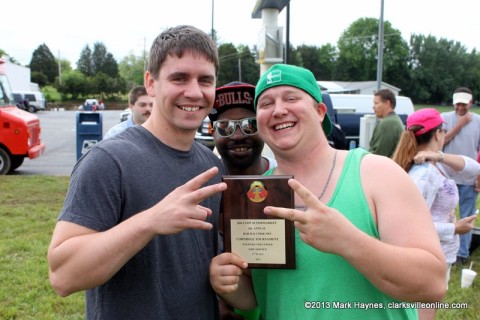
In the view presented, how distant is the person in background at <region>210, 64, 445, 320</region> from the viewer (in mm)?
1522

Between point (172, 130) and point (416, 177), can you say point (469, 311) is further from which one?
point (172, 130)

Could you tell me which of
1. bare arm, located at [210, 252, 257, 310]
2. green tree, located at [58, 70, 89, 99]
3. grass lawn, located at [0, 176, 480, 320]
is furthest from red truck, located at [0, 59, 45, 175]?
green tree, located at [58, 70, 89, 99]

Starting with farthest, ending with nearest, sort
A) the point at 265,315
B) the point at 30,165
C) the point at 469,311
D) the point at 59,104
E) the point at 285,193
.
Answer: the point at 59,104
the point at 30,165
the point at 469,311
the point at 265,315
the point at 285,193

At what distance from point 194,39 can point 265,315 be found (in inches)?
47.8

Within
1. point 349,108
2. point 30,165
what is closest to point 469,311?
point 30,165

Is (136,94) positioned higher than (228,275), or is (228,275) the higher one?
(136,94)

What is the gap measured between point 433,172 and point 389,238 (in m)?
2.28

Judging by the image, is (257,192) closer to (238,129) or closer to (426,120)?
(238,129)

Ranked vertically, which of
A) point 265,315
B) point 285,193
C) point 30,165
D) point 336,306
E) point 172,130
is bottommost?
point 30,165

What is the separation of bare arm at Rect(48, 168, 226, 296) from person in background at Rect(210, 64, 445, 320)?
314mm

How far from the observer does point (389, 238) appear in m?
1.63

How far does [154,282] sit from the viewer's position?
5.69ft

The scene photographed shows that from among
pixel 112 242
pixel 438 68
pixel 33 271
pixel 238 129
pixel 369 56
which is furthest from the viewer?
pixel 369 56

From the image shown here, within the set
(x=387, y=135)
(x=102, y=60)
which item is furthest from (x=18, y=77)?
(x=102, y=60)
